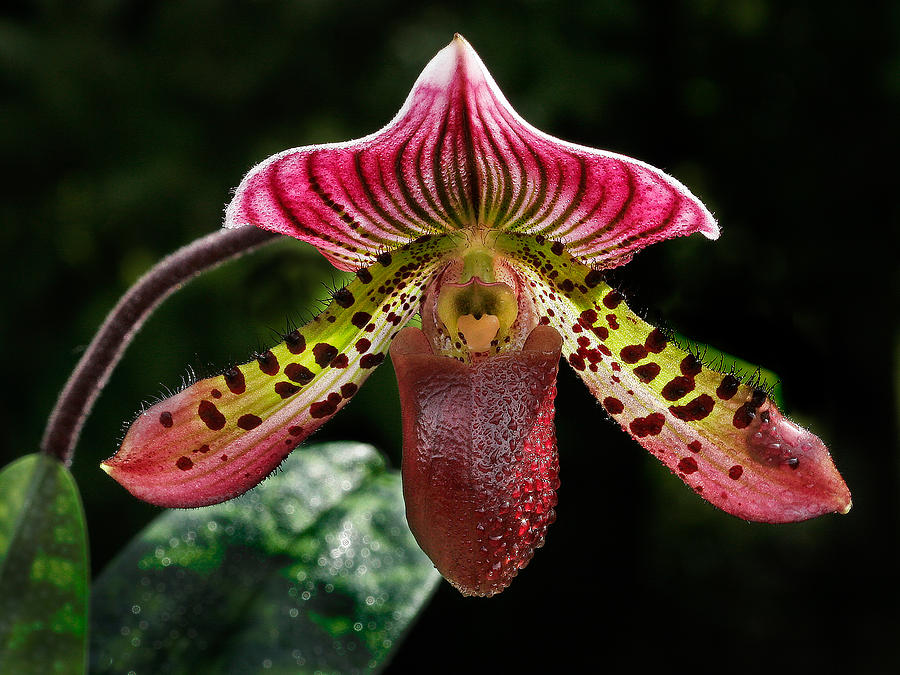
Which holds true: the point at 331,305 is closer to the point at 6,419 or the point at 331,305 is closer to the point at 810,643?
the point at 6,419

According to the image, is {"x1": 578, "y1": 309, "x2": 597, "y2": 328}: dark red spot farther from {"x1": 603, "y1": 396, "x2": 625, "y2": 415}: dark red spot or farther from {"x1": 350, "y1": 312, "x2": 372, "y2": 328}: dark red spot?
{"x1": 350, "y1": 312, "x2": 372, "y2": 328}: dark red spot

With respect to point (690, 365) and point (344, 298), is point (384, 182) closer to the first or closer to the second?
point (344, 298)

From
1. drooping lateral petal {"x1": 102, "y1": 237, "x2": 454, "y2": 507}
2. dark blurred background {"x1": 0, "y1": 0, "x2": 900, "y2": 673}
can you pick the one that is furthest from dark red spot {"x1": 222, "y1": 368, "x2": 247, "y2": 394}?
dark blurred background {"x1": 0, "y1": 0, "x2": 900, "y2": 673}

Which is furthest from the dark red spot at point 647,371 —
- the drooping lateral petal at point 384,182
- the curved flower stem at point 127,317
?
the curved flower stem at point 127,317

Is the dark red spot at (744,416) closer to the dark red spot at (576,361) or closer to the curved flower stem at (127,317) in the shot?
the dark red spot at (576,361)

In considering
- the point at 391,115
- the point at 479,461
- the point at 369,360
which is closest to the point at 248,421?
the point at 369,360

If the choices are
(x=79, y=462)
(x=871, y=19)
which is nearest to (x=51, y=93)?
(x=79, y=462)
